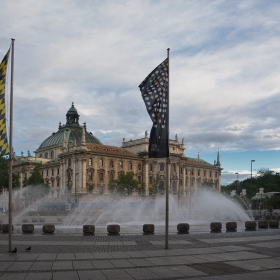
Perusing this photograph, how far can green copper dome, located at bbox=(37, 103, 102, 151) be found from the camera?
140 m

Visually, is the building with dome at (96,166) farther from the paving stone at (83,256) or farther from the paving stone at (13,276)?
the paving stone at (13,276)

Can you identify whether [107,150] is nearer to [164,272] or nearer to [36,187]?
[36,187]

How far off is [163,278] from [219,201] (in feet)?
139

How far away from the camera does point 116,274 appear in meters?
13.0

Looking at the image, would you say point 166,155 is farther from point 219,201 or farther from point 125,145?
point 125,145

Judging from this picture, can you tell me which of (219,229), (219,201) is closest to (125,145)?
(219,201)

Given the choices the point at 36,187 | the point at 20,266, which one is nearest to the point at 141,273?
the point at 20,266

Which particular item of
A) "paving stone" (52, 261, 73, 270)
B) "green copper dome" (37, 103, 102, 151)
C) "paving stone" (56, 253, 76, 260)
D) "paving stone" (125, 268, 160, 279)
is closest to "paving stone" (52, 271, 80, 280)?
A: "paving stone" (52, 261, 73, 270)

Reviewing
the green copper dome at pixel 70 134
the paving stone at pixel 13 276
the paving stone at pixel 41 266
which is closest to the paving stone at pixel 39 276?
the paving stone at pixel 13 276

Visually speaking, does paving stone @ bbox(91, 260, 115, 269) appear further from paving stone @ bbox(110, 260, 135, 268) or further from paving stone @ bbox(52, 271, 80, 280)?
paving stone @ bbox(52, 271, 80, 280)

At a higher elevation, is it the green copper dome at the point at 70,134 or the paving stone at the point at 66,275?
the green copper dome at the point at 70,134

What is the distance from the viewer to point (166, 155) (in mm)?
19375

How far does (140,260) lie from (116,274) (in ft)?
9.91

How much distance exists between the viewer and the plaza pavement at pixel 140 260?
42.9ft
